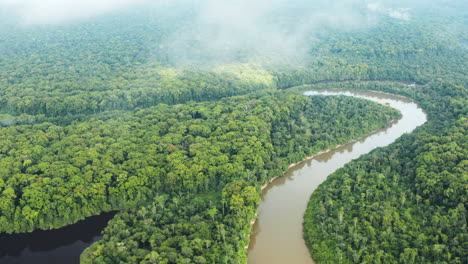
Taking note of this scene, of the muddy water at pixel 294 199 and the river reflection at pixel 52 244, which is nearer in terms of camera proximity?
the river reflection at pixel 52 244

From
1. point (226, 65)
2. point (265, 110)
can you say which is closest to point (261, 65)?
point (226, 65)

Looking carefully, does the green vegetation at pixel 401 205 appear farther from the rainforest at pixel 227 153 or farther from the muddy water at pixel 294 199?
the muddy water at pixel 294 199

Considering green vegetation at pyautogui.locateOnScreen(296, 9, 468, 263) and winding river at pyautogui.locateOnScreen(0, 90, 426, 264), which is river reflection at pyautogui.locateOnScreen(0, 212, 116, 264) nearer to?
winding river at pyautogui.locateOnScreen(0, 90, 426, 264)

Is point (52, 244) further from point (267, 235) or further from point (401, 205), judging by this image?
point (401, 205)

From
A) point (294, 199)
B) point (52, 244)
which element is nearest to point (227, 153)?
point (294, 199)

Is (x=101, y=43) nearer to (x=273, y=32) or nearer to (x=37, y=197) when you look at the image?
(x=273, y=32)

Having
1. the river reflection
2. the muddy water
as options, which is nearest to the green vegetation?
the muddy water

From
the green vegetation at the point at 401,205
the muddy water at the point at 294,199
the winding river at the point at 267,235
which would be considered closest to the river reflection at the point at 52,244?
the winding river at the point at 267,235
